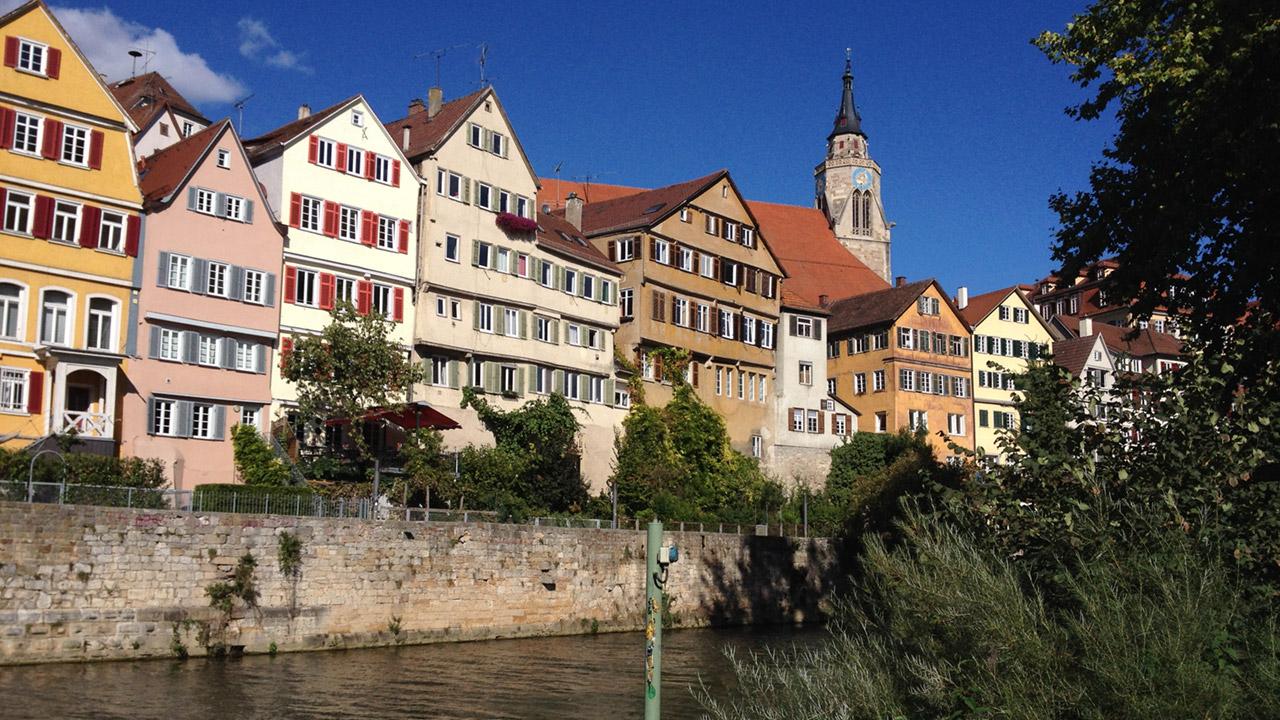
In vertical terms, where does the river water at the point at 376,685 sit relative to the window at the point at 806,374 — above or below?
below

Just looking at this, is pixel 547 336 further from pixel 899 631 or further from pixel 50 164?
pixel 899 631

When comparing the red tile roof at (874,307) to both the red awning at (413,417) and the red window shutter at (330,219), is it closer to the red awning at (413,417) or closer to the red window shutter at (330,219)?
the red awning at (413,417)

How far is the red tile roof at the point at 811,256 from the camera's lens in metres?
74.1

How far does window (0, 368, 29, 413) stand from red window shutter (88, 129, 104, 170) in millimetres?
5908

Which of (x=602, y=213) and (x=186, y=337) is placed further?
(x=602, y=213)

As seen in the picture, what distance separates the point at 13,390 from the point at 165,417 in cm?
422

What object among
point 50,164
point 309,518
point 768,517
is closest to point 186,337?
point 50,164

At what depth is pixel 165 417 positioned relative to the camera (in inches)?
1393

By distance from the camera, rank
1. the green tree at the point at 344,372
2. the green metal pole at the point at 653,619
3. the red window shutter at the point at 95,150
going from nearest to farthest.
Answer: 1. the green metal pole at the point at 653,619
2. the red window shutter at the point at 95,150
3. the green tree at the point at 344,372

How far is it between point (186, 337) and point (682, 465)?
19.6 metres

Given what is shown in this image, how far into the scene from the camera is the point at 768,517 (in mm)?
49469

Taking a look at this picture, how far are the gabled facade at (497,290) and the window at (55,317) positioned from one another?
450 inches

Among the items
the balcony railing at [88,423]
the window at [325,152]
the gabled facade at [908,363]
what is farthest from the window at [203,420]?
the gabled facade at [908,363]

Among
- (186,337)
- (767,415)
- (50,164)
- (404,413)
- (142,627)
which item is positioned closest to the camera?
(142,627)
